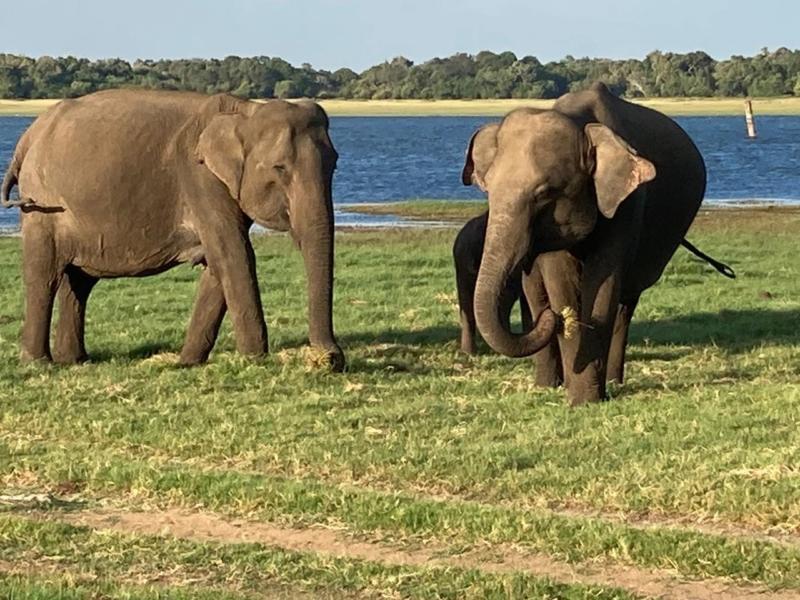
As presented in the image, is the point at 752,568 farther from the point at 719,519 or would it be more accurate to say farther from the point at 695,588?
the point at 719,519

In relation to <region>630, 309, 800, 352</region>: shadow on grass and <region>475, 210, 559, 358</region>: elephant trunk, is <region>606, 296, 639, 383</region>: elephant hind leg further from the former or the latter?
<region>475, 210, 559, 358</region>: elephant trunk

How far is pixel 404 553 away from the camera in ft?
28.3

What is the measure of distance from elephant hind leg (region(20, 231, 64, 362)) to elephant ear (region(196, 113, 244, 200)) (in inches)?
Result: 74.0

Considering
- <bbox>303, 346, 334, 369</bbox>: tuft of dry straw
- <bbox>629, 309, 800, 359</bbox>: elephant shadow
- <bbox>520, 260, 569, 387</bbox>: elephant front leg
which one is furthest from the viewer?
<bbox>629, 309, 800, 359</bbox>: elephant shadow

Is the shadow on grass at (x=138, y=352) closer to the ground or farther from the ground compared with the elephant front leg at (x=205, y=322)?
closer to the ground

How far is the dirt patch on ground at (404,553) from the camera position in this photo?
25.9ft

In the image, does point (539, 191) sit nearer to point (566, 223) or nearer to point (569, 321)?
point (566, 223)

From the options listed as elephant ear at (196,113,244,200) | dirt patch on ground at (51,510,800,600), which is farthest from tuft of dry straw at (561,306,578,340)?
dirt patch on ground at (51,510,800,600)

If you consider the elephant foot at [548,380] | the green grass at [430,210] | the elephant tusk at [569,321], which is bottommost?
the green grass at [430,210]

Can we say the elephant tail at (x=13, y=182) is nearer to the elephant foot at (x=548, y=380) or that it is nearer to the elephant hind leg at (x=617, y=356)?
the elephant foot at (x=548, y=380)

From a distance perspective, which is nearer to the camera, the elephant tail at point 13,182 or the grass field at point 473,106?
the elephant tail at point 13,182

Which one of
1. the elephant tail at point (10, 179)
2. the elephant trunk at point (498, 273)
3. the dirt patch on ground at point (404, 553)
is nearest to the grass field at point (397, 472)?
the dirt patch on ground at point (404, 553)

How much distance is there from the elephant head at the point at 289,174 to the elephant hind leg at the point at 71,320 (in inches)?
80.4

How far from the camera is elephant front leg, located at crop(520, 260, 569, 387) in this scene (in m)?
13.1
